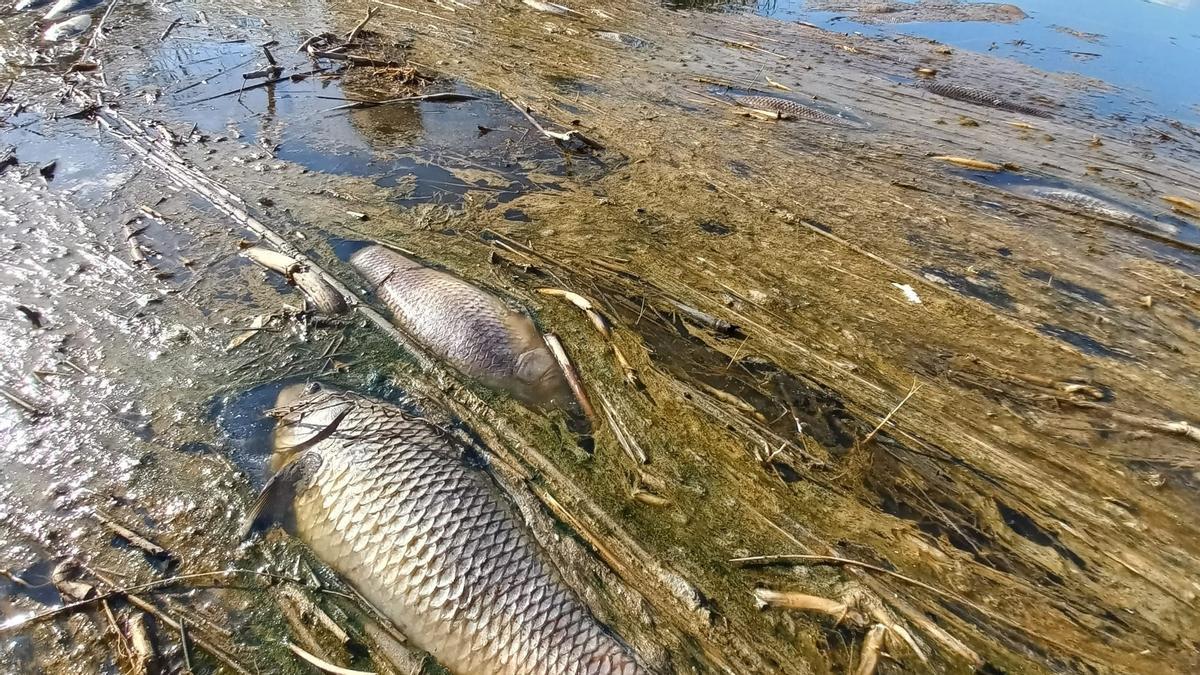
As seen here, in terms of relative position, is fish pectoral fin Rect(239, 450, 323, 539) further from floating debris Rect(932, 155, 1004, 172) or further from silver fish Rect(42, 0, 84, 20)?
silver fish Rect(42, 0, 84, 20)

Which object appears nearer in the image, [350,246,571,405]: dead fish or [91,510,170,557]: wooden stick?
[91,510,170,557]: wooden stick

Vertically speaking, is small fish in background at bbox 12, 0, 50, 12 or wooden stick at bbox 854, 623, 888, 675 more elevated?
small fish in background at bbox 12, 0, 50, 12

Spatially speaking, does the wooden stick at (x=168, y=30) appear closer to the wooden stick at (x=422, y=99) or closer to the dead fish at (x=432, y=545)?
the wooden stick at (x=422, y=99)

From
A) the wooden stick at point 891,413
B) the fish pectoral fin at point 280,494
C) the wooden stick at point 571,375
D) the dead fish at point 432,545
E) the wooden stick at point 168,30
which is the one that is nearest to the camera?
the dead fish at point 432,545

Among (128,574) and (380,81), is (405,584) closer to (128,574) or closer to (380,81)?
(128,574)

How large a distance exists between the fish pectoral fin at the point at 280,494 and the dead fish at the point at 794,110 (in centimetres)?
757

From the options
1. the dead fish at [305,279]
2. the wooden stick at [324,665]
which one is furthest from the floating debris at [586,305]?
the wooden stick at [324,665]

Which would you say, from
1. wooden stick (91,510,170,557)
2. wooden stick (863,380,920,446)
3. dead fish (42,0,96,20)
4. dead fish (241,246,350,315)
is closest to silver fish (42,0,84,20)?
dead fish (42,0,96,20)

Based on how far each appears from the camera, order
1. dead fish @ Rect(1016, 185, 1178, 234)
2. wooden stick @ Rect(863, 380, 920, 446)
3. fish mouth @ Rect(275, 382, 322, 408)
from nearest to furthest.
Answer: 1. fish mouth @ Rect(275, 382, 322, 408)
2. wooden stick @ Rect(863, 380, 920, 446)
3. dead fish @ Rect(1016, 185, 1178, 234)

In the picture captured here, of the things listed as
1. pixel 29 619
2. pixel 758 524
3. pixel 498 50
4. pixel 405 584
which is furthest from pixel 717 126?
pixel 29 619

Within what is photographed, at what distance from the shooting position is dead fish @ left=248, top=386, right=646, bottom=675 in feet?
7.35

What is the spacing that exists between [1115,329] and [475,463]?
5.27m

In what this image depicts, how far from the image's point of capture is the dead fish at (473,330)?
149 inches

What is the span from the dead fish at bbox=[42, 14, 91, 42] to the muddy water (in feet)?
1.76
